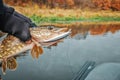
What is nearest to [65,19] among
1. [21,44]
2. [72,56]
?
[72,56]

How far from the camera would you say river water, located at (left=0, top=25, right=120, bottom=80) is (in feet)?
11.6

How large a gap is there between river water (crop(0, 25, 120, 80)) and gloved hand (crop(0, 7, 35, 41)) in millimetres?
474

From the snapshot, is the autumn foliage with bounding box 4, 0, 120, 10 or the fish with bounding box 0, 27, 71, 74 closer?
the fish with bounding box 0, 27, 71, 74

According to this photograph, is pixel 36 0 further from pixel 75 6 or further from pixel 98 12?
pixel 98 12

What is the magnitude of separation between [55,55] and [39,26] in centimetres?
36

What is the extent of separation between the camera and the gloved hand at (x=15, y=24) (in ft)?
9.77

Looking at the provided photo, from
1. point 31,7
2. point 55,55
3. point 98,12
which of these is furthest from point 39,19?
point 98,12

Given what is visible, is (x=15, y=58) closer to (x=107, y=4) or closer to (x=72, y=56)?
(x=72, y=56)

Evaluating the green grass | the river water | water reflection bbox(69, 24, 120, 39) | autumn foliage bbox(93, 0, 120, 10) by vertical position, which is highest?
autumn foliage bbox(93, 0, 120, 10)

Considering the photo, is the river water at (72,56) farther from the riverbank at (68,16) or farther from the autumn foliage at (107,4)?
the autumn foliage at (107,4)

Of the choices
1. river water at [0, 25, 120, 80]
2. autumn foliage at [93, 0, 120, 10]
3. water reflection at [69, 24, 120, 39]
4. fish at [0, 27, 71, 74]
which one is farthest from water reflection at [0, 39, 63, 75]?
autumn foliage at [93, 0, 120, 10]

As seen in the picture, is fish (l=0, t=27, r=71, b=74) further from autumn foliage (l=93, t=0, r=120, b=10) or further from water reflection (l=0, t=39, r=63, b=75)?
autumn foliage (l=93, t=0, r=120, b=10)

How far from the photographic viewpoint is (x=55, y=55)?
3.57 meters

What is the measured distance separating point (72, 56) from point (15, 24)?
816mm
